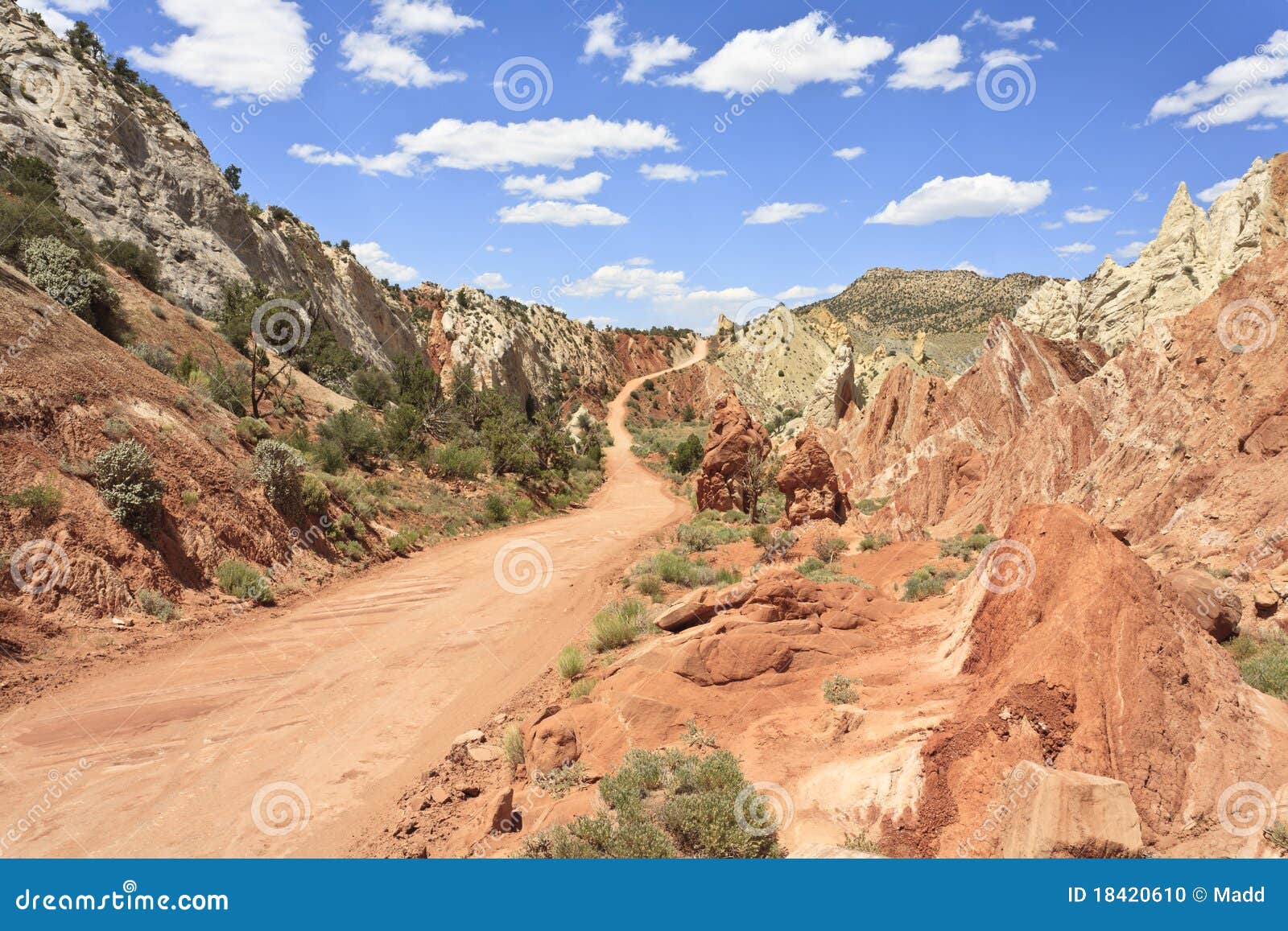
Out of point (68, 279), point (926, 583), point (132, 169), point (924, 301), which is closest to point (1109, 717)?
point (926, 583)

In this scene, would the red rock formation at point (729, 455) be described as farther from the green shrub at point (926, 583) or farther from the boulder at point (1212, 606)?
the boulder at point (1212, 606)

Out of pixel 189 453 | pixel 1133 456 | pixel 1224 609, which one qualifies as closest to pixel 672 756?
pixel 1224 609

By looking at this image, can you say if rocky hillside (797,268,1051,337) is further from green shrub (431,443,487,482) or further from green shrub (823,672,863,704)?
green shrub (823,672,863,704)

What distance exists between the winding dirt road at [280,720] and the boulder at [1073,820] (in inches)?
257

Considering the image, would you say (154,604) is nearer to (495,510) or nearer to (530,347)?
(495,510)

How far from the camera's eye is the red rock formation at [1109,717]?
6.01 m

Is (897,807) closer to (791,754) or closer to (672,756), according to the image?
(791,754)

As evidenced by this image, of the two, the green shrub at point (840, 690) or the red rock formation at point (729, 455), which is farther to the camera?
the red rock formation at point (729, 455)

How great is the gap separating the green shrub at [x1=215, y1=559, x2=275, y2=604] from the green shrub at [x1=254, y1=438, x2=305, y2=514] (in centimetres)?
303

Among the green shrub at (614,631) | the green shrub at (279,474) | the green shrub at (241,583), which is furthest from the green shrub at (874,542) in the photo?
the green shrub at (279,474)

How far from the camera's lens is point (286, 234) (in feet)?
151

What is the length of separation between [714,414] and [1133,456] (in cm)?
1494

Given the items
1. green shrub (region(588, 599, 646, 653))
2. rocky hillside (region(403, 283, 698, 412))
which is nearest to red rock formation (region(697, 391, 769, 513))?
green shrub (region(588, 599, 646, 653))

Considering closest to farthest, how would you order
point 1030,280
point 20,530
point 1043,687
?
1. point 1043,687
2. point 20,530
3. point 1030,280
